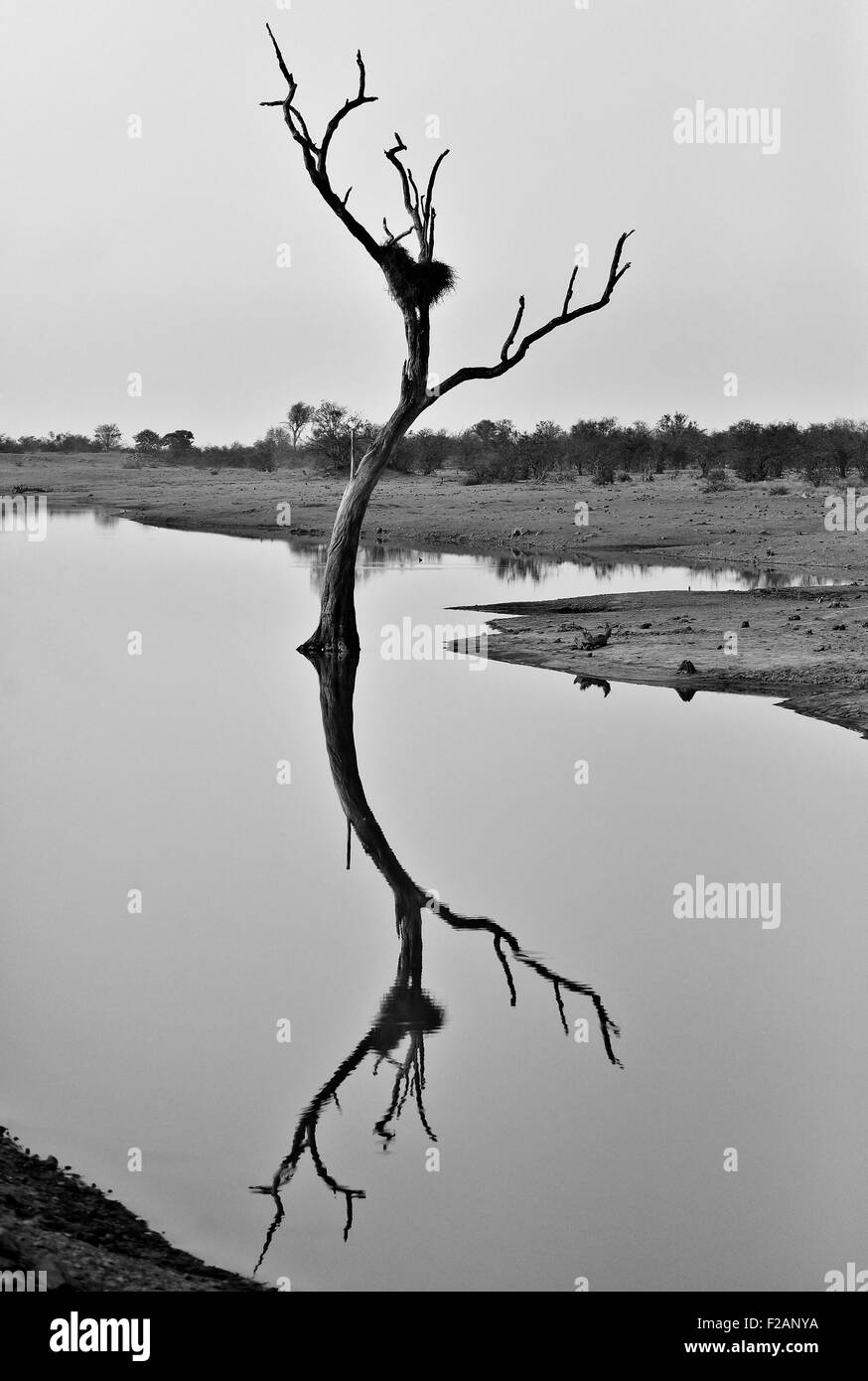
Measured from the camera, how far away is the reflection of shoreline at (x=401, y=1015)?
4321 mm

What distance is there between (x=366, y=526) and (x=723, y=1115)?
30140 millimetres

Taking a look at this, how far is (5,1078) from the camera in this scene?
498 cm

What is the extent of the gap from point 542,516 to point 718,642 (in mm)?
18806

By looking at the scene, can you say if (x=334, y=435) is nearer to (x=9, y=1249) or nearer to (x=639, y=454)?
(x=639, y=454)

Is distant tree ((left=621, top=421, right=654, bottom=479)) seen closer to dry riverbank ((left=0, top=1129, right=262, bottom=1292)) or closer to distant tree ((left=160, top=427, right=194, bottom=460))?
distant tree ((left=160, top=427, right=194, bottom=460))

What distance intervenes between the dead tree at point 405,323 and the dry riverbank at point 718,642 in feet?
5.38

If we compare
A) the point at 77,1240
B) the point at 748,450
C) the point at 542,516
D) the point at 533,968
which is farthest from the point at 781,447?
the point at 77,1240

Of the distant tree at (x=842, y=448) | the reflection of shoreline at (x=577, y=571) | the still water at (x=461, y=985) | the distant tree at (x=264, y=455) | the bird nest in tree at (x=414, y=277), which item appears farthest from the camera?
the distant tree at (x=264, y=455)

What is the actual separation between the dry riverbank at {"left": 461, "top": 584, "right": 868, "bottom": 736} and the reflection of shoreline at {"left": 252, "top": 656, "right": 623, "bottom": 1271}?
456 centimetres

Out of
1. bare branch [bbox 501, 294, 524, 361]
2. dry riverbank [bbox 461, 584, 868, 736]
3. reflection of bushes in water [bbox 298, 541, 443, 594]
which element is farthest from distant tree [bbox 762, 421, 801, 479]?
bare branch [bbox 501, 294, 524, 361]

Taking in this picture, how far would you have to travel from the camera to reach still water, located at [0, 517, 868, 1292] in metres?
4.04

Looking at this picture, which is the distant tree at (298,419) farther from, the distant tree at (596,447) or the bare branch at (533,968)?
the bare branch at (533,968)

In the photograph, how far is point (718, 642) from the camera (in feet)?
46.7

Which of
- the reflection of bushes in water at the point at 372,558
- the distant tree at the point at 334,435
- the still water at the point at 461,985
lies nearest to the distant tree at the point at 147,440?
the distant tree at the point at 334,435
